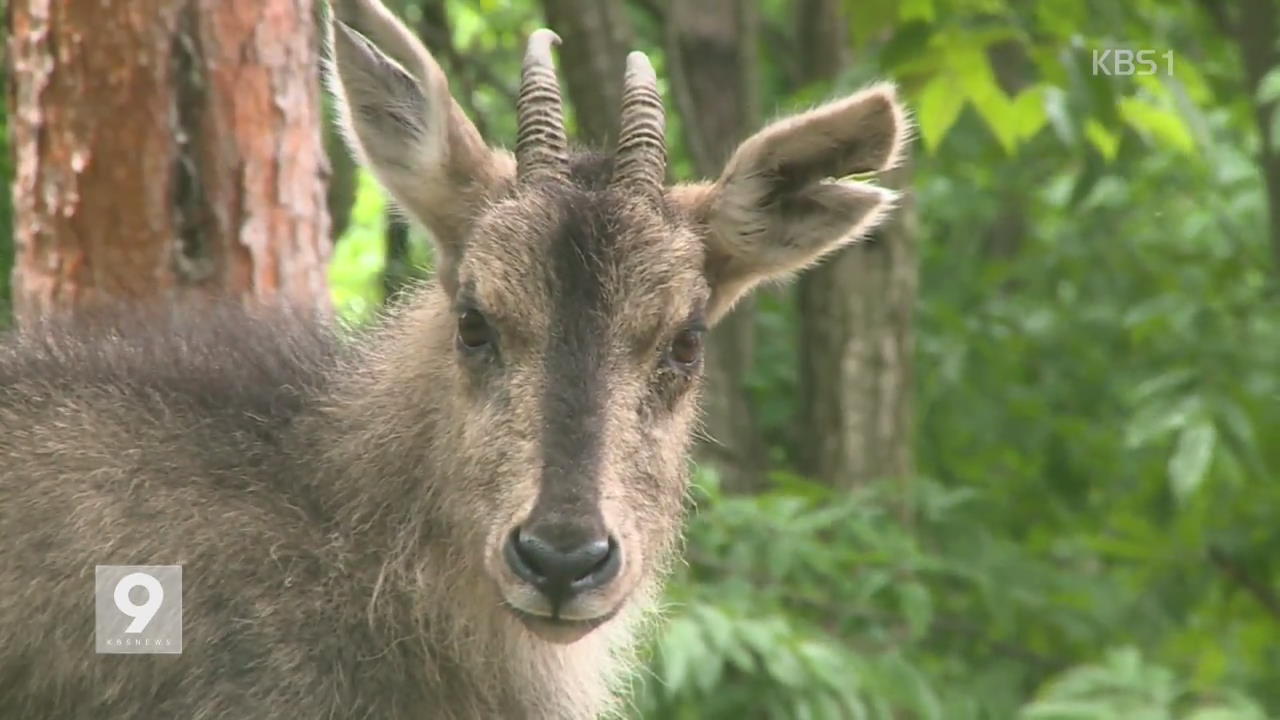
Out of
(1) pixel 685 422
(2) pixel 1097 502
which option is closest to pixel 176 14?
(1) pixel 685 422

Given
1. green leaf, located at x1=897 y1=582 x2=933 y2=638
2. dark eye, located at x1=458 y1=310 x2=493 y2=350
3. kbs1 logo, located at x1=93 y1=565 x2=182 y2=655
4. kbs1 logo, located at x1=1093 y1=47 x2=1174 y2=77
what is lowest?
green leaf, located at x1=897 y1=582 x2=933 y2=638

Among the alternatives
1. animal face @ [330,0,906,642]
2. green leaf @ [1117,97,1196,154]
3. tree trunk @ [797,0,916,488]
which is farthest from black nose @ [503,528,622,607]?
tree trunk @ [797,0,916,488]

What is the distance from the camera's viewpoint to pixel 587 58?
838 centimetres

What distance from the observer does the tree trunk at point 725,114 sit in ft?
30.6

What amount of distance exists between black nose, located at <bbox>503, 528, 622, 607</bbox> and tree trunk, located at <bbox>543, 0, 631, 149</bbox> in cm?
459

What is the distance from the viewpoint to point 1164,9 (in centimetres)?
1073

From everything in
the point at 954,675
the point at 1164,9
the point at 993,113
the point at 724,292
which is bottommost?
the point at 954,675

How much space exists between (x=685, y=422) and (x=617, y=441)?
51 cm

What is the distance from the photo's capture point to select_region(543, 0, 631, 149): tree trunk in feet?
27.4

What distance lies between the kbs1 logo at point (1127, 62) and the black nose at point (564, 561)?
13.2ft

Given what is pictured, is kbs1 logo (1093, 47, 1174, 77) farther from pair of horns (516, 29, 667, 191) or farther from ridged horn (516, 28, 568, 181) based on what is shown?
ridged horn (516, 28, 568, 181)

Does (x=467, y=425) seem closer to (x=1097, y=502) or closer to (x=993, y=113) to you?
(x=993, y=113)

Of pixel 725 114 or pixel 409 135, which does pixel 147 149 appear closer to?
pixel 409 135

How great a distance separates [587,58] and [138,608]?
4786mm
